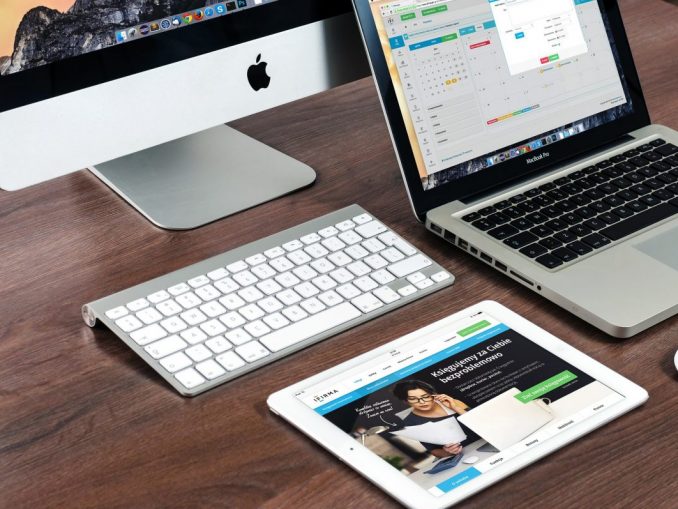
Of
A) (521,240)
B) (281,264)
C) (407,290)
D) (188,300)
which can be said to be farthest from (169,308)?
(521,240)

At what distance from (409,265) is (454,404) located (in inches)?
8.4

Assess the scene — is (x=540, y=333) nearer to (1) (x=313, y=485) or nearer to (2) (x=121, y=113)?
(1) (x=313, y=485)

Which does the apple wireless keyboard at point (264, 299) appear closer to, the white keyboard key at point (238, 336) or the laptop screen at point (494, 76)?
the white keyboard key at point (238, 336)

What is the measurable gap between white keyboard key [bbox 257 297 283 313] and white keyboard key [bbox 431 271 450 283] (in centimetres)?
16

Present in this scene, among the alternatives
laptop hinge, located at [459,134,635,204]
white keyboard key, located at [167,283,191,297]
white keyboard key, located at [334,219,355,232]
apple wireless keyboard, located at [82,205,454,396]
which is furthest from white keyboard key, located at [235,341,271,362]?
laptop hinge, located at [459,134,635,204]

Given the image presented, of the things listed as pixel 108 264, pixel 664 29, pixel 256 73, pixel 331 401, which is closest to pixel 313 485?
pixel 331 401

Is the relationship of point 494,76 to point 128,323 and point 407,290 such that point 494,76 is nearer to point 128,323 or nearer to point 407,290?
point 407,290

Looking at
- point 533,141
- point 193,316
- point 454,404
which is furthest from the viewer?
point 533,141

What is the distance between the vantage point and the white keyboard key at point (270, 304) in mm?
882

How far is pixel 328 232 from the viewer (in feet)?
3.26

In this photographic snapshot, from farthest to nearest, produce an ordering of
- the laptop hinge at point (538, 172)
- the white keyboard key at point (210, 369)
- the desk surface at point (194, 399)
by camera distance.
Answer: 1. the laptop hinge at point (538, 172)
2. the white keyboard key at point (210, 369)
3. the desk surface at point (194, 399)

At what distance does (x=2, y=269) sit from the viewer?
3.27ft

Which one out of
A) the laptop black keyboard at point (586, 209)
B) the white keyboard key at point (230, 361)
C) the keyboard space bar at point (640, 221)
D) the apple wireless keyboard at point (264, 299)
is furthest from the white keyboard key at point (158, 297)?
the keyboard space bar at point (640, 221)

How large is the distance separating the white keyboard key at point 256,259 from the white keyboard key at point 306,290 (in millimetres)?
61
